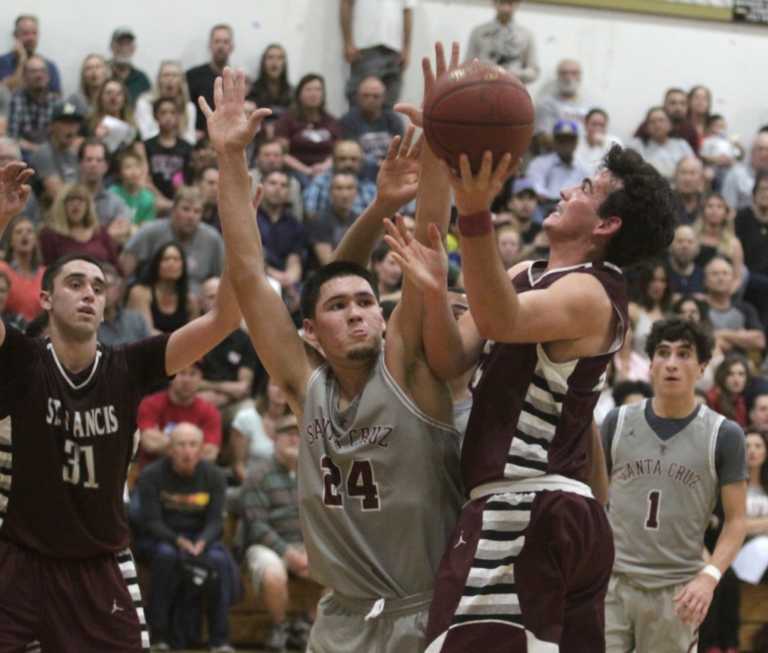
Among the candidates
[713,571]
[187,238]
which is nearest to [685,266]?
[187,238]

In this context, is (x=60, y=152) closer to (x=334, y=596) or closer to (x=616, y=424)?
(x=616, y=424)

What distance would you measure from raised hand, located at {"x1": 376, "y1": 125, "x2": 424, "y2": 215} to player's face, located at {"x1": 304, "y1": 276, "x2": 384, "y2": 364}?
36 centimetres

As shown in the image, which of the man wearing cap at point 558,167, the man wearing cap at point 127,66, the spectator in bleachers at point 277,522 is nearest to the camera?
the spectator in bleachers at point 277,522

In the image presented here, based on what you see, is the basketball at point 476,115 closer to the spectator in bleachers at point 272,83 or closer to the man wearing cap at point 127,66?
the man wearing cap at point 127,66

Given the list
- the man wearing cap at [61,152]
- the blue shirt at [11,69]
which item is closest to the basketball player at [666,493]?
the man wearing cap at [61,152]

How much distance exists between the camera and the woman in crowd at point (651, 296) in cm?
1277

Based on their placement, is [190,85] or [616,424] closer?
[616,424]

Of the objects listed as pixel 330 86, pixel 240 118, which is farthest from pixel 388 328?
pixel 330 86

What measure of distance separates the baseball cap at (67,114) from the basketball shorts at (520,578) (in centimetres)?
885

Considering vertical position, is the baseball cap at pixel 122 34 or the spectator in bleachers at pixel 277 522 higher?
the baseball cap at pixel 122 34

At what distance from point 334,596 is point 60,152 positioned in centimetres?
847

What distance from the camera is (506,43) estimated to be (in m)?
15.6

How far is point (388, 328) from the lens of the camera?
4.83 metres

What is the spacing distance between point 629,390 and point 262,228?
3.46m
